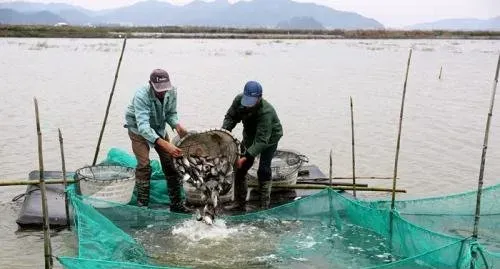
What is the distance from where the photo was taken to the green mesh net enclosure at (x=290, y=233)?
17.1ft

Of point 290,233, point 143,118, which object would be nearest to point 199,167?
point 143,118

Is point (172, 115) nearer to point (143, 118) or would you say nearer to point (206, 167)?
point (143, 118)

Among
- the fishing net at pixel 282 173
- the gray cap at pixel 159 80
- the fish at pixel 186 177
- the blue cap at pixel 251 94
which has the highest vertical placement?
the gray cap at pixel 159 80

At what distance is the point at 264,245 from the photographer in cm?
590

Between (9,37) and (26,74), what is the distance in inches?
1257

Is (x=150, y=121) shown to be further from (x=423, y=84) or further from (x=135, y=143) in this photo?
(x=423, y=84)

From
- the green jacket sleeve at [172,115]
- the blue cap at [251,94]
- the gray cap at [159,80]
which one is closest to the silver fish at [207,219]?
the green jacket sleeve at [172,115]

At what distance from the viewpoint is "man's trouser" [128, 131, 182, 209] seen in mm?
6442

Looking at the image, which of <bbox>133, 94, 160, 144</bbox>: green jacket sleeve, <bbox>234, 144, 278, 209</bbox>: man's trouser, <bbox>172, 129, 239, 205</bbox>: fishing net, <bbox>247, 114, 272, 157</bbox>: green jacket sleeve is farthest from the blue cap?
<bbox>133, 94, 160, 144</bbox>: green jacket sleeve

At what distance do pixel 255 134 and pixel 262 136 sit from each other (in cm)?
28

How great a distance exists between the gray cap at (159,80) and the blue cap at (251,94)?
881mm

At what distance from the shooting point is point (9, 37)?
52688 millimetres

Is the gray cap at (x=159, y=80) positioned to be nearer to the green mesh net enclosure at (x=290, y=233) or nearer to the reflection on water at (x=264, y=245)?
the green mesh net enclosure at (x=290, y=233)

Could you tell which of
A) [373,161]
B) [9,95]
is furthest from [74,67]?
[373,161]
